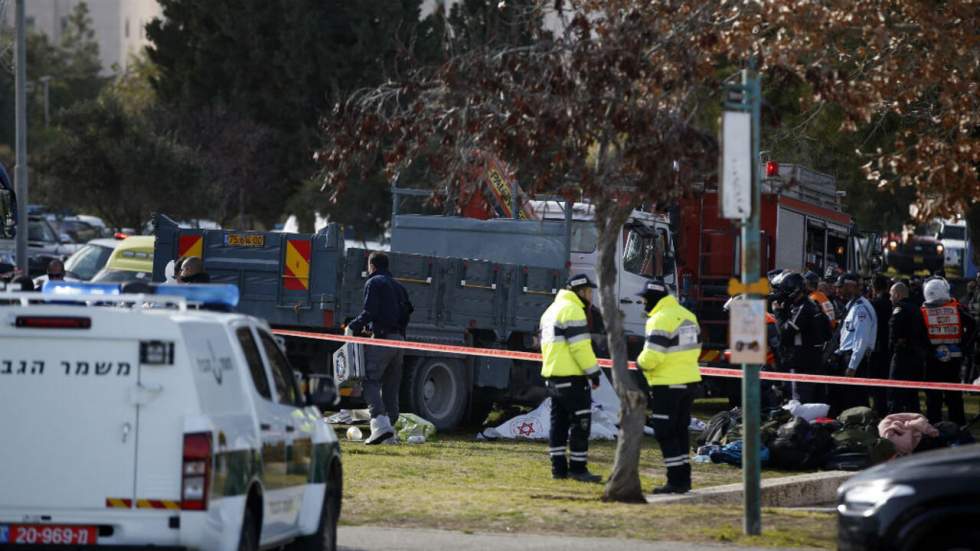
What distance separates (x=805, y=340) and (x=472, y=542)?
9531mm

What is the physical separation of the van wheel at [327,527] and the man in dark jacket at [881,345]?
1134 cm

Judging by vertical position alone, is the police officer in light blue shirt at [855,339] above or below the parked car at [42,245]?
below

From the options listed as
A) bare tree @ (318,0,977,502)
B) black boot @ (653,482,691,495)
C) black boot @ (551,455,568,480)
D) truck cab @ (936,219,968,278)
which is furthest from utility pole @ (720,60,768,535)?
truck cab @ (936,219,968,278)

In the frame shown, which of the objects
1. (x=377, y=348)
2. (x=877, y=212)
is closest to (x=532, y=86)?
(x=377, y=348)

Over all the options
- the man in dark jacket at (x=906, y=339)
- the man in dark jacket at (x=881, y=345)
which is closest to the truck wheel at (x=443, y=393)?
the man in dark jacket at (x=906, y=339)

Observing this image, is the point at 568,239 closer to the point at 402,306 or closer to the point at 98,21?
the point at 402,306

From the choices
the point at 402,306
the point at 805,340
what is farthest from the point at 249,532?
the point at 805,340

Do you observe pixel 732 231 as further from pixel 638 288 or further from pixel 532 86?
pixel 532 86

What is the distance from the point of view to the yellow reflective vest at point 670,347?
13.3 meters

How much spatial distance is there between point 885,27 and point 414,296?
6.19 metres

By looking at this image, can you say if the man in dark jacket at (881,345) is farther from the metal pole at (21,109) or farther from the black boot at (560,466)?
the metal pole at (21,109)

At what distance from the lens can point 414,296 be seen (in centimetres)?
1873

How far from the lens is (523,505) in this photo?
40.5 ft

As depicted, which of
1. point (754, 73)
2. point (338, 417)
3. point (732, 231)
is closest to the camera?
point (754, 73)
